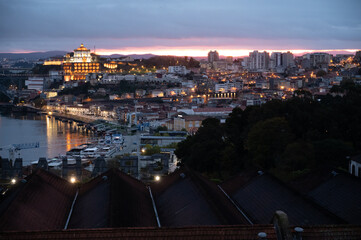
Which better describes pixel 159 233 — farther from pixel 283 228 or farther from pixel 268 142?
pixel 268 142

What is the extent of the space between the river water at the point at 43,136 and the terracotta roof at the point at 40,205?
6382mm

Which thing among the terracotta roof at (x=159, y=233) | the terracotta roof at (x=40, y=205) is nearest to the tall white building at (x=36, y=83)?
the terracotta roof at (x=40, y=205)

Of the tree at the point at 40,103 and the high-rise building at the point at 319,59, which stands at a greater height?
the high-rise building at the point at 319,59

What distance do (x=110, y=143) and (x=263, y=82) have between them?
15437 millimetres

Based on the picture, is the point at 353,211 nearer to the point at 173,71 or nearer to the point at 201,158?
the point at 201,158

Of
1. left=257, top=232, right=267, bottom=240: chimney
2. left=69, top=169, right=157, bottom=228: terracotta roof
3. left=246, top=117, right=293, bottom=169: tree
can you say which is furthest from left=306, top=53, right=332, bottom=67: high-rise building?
left=257, top=232, right=267, bottom=240: chimney

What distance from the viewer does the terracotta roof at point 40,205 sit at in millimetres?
2281

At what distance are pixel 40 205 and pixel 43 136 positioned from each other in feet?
37.2

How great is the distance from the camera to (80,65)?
110 ft

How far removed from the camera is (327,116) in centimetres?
554

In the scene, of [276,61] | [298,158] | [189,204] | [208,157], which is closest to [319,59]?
[276,61]

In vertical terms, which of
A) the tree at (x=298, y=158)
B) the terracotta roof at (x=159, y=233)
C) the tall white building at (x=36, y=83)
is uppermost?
the terracotta roof at (x=159, y=233)

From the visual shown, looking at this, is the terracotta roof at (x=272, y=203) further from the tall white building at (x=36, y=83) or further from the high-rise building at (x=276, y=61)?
the high-rise building at (x=276, y=61)

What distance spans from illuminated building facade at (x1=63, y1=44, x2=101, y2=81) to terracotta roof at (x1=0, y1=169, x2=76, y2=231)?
96.1 feet
